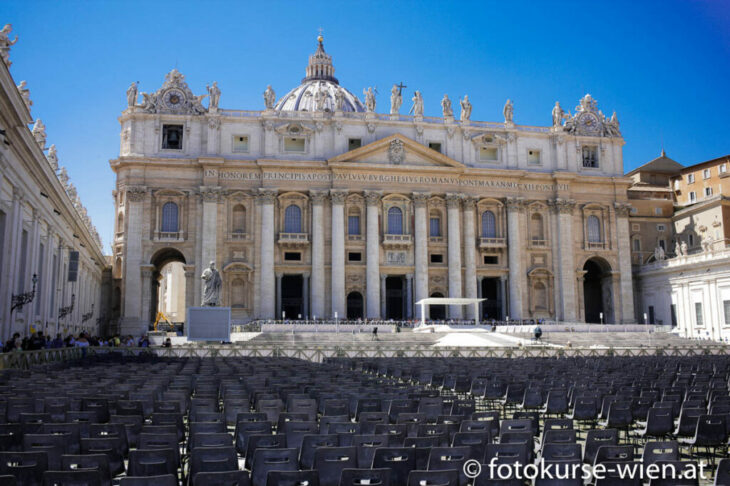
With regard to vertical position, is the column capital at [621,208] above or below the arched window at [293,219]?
above

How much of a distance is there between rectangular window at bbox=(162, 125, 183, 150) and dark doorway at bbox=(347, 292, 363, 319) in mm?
22295

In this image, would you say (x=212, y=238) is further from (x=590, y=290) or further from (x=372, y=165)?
(x=590, y=290)

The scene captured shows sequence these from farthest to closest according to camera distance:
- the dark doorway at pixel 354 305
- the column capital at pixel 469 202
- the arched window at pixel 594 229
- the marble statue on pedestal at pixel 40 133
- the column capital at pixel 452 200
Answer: the arched window at pixel 594 229 → the column capital at pixel 469 202 → the column capital at pixel 452 200 → the dark doorway at pixel 354 305 → the marble statue on pedestal at pixel 40 133

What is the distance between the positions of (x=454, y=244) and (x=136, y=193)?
3106cm

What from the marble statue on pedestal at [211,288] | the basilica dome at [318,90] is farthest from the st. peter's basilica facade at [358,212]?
the basilica dome at [318,90]

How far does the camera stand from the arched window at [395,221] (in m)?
65.4

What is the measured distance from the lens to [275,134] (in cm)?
6475

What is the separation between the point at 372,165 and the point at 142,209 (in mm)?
22265

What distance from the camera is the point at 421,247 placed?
64.7 m

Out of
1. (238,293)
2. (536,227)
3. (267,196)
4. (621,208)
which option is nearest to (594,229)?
(621,208)

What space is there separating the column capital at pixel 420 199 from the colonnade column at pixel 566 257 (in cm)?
1397

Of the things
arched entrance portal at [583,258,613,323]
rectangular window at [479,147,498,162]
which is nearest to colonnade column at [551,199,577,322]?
arched entrance portal at [583,258,613,323]

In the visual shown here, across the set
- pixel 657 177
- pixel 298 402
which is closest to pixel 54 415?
pixel 298 402

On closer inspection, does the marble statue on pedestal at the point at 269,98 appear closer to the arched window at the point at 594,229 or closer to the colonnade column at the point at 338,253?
the colonnade column at the point at 338,253
